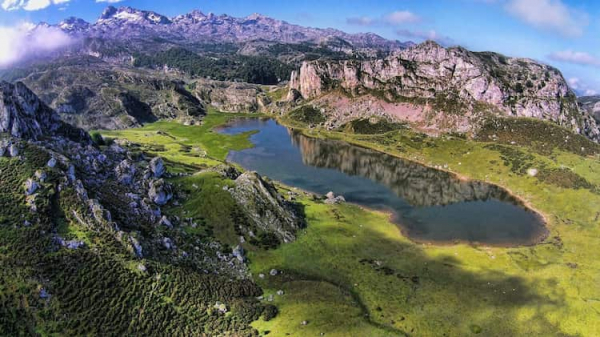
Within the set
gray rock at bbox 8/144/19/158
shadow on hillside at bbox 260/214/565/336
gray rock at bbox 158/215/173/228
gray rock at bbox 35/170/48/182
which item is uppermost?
gray rock at bbox 8/144/19/158

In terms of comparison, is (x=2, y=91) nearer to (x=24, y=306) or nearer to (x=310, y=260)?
(x=24, y=306)

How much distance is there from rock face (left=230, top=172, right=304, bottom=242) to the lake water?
1472 inches

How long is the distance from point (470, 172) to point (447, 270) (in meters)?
106

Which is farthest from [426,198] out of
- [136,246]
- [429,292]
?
[136,246]

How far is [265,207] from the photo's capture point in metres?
106

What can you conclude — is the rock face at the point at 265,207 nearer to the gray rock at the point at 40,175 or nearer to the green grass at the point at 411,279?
the green grass at the point at 411,279

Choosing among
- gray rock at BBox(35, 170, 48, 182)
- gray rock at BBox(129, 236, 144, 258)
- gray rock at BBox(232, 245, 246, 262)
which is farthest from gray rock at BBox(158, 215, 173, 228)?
gray rock at BBox(35, 170, 48, 182)

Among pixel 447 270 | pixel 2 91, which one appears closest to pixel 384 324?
pixel 447 270

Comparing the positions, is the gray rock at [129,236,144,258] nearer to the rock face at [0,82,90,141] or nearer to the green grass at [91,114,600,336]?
the green grass at [91,114,600,336]

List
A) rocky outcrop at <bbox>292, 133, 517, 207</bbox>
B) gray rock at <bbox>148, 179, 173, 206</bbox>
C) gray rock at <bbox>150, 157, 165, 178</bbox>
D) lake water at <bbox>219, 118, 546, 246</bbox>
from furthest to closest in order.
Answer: rocky outcrop at <bbox>292, 133, 517, 207</bbox>
lake water at <bbox>219, 118, 546, 246</bbox>
gray rock at <bbox>150, 157, 165, 178</bbox>
gray rock at <bbox>148, 179, 173, 206</bbox>

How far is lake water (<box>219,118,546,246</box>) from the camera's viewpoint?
123 meters

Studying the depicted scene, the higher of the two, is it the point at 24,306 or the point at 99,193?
the point at 99,193

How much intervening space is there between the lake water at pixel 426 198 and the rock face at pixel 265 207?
37396 millimetres

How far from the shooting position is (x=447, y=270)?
3674 inches
